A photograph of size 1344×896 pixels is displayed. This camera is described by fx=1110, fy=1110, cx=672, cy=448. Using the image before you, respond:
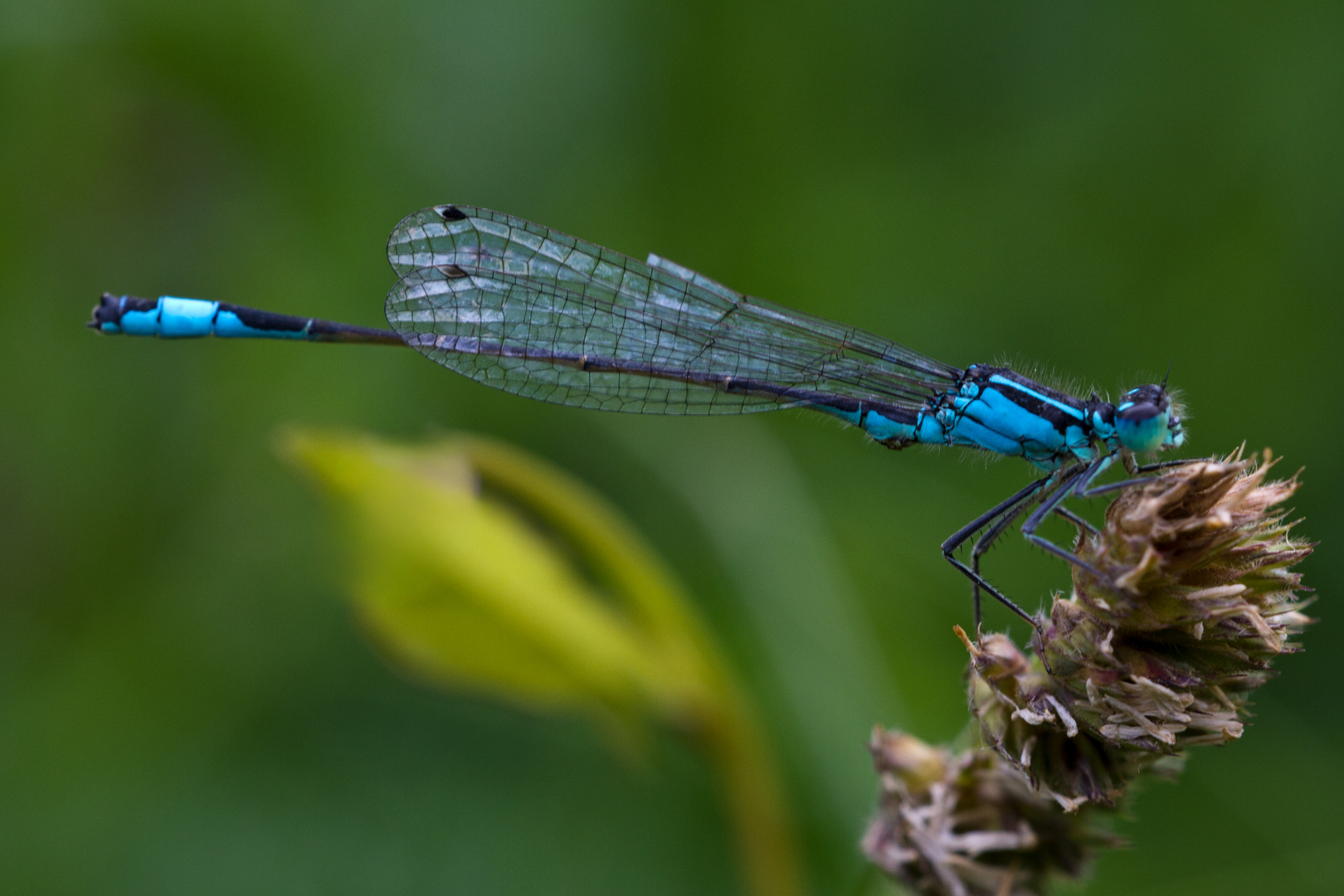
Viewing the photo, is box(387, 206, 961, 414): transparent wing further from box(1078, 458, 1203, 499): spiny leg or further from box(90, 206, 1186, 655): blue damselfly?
box(1078, 458, 1203, 499): spiny leg

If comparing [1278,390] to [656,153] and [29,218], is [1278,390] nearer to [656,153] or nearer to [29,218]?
[656,153]

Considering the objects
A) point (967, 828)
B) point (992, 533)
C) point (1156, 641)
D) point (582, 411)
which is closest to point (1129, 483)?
point (1156, 641)

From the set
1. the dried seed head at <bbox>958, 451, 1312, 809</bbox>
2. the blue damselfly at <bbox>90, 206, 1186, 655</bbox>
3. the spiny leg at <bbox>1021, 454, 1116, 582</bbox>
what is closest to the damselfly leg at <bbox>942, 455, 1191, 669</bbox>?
the spiny leg at <bbox>1021, 454, 1116, 582</bbox>

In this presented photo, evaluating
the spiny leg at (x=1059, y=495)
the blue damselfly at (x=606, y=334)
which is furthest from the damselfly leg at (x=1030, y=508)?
the blue damselfly at (x=606, y=334)

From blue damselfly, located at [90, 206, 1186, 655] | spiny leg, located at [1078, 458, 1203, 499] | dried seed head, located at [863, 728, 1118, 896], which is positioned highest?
blue damselfly, located at [90, 206, 1186, 655]

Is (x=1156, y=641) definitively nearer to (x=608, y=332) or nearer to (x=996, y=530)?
(x=996, y=530)

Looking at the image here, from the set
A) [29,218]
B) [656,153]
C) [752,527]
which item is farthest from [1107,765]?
[29,218]
